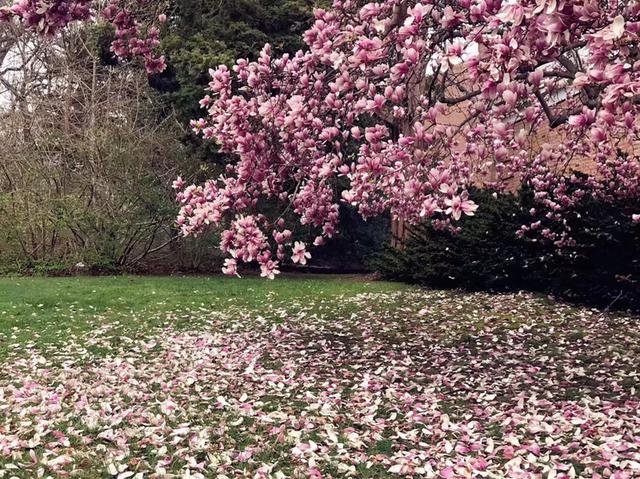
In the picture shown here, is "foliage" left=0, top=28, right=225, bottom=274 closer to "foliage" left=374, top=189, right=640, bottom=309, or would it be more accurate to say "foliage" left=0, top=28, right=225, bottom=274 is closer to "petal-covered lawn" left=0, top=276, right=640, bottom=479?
"foliage" left=374, top=189, right=640, bottom=309

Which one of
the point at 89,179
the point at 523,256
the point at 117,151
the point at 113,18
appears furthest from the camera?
the point at 89,179

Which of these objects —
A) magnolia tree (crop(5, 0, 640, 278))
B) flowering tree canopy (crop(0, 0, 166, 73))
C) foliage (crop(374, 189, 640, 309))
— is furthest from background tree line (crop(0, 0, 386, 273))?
magnolia tree (crop(5, 0, 640, 278))

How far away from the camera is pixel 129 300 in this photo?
921cm

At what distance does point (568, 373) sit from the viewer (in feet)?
16.3

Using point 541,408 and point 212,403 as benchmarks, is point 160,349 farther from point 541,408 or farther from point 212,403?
point 541,408

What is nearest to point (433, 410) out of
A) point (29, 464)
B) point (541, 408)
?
point (541, 408)

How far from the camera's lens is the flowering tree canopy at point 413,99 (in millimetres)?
2303

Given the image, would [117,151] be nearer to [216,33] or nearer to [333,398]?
[216,33]

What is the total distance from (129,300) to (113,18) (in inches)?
212

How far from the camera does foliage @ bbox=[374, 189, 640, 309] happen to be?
7102 millimetres

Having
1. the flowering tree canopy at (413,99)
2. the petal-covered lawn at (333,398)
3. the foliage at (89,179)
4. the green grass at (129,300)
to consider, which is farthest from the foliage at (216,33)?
the flowering tree canopy at (413,99)

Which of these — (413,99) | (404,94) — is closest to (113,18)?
(413,99)

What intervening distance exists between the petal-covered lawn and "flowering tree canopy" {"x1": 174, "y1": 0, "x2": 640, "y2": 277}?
1.02 metres

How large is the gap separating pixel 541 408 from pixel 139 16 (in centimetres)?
435
